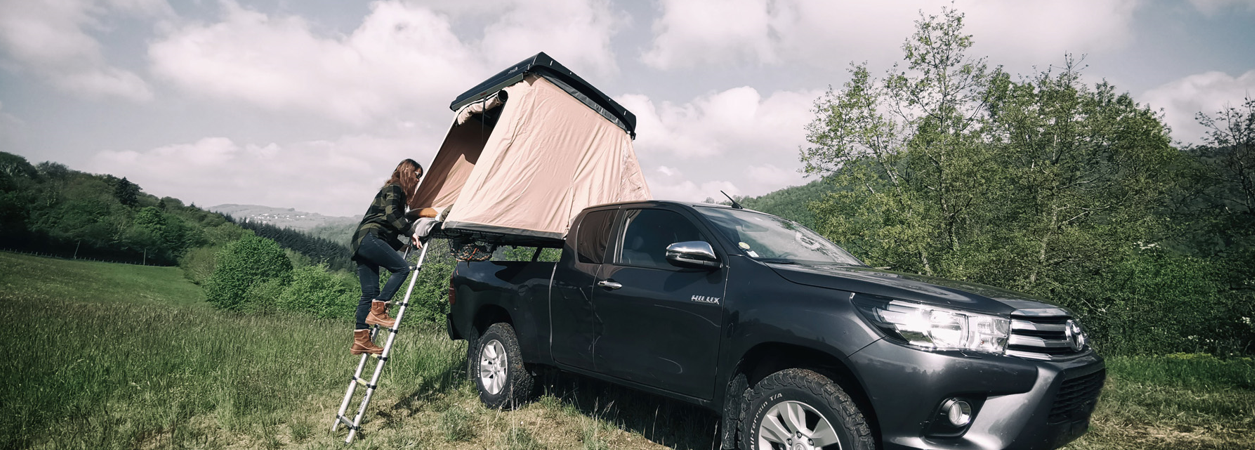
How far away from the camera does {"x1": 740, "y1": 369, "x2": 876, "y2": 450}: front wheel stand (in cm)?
282

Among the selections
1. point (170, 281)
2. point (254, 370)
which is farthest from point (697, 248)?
point (170, 281)

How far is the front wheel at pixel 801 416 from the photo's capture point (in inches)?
111

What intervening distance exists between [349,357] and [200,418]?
97.2 inches

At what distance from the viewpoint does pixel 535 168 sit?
535 centimetres

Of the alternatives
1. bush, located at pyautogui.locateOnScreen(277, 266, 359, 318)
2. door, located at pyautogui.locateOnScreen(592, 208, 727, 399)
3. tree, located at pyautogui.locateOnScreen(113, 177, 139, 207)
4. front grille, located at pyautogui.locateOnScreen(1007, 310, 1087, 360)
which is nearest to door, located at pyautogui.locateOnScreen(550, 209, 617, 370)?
door, located at pyautogui.locateOnScreen(592, 208, 727, 399)

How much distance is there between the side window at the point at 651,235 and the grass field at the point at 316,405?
1360 millimetres

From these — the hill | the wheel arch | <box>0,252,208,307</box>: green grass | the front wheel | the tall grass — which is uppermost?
the hill

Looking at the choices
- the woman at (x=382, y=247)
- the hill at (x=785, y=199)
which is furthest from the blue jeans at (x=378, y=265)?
the hill at (x=785, y=199)

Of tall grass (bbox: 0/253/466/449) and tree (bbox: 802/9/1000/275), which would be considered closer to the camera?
tall grass (bbox: 0/253/466/449)

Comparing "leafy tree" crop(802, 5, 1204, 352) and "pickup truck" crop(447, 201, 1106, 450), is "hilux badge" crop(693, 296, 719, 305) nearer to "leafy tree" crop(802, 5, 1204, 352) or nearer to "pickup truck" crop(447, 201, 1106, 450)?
"pickup truck" crop(447, 201, 1106, 450)

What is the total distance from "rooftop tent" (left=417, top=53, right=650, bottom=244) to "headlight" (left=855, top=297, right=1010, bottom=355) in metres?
3.11

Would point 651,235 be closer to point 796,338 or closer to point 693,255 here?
point 693,255

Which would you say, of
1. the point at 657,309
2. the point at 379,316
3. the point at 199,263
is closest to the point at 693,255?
the point at 657,309

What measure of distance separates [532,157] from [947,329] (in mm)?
3684
